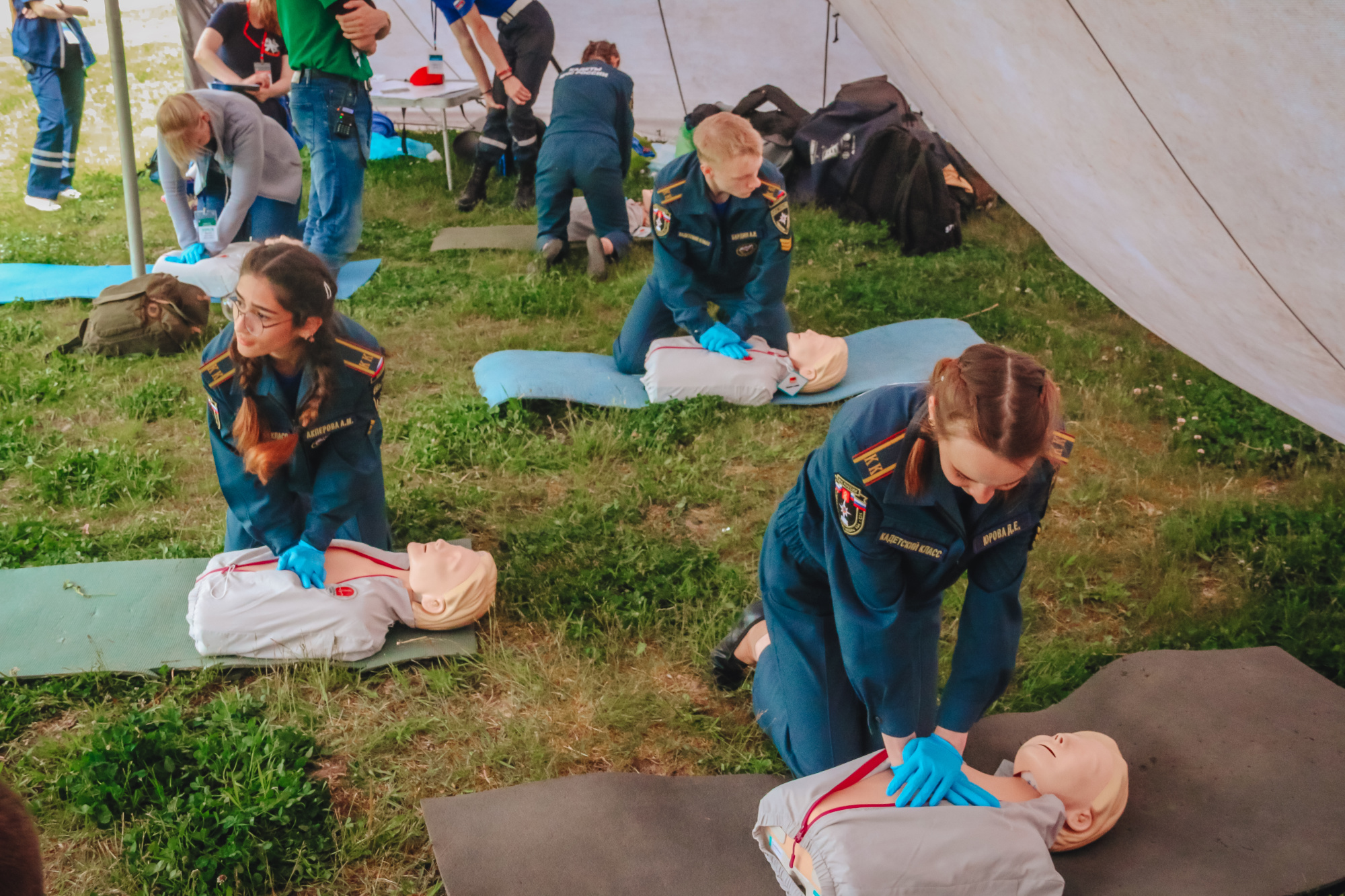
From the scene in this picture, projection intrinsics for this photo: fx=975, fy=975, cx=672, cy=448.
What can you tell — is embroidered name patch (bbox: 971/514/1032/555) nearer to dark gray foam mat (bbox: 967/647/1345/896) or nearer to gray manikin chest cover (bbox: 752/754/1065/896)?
gray manikin chest cover (bbox: 752/754/1065/896)

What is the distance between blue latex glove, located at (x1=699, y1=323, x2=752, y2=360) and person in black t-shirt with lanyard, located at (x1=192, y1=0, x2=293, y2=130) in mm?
3507

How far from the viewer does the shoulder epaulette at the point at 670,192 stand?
431 centimetres

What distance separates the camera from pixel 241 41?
6203 millimetres

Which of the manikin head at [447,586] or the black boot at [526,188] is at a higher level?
the black boot at [526,188]

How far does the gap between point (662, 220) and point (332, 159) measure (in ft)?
7.09

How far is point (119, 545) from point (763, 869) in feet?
8.22

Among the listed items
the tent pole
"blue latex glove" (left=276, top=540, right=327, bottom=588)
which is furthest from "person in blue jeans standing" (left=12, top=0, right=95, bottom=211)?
"blue latex glove" (left=276, top=540, right=327, bottom=588)

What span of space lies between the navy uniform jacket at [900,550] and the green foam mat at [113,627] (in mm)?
1310

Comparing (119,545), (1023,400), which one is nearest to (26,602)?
(119,545)

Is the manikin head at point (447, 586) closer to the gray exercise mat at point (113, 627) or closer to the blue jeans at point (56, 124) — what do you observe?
the gray exercise mat at point (113, 627)

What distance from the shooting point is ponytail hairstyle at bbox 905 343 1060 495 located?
1594mm

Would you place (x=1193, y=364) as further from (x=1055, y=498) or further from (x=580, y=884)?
(x=580, y=884)

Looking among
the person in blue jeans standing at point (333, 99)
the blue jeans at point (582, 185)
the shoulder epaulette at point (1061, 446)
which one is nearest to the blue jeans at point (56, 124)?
the person in blue jeans standing at point (333, 99)

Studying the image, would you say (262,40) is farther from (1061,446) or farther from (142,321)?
(1061,446)
